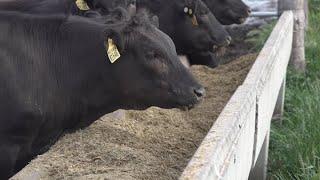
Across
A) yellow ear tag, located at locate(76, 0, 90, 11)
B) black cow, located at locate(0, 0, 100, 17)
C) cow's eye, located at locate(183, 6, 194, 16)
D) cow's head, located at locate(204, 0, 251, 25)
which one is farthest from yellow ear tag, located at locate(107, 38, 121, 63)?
cow's head, located at locate(204, 0, 251, 25)

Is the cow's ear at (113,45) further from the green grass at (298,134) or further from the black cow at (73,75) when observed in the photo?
the green grass at (298,134)

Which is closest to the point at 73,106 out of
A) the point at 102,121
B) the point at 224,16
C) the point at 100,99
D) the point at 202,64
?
the point at 100,99

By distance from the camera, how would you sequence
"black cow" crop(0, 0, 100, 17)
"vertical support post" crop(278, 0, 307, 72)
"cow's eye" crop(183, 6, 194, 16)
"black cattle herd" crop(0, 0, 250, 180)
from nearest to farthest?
"black cattle herd" crop(0, 0, 250, 180)
"black cow" crop(0, 0, 100, 17)
"cow's eye" crop(183, 6, 194, 16)
"vertical support post" crop(278, 0, 307, 72)

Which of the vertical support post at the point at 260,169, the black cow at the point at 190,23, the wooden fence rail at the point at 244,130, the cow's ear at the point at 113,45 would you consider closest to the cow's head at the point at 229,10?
the black cow at the point at 190,23

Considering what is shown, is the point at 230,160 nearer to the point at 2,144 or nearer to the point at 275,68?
the point at 2,144

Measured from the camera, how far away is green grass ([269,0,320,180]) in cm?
549

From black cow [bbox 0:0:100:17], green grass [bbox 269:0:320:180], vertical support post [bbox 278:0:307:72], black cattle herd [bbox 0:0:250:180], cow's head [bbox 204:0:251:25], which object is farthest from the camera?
vertical support post [bbox 278:0:307:72]

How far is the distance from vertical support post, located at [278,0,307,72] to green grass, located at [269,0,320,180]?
0.12 metres

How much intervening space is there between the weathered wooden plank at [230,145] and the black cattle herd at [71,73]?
0.61 meters

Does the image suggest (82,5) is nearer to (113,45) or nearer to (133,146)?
(113,45)

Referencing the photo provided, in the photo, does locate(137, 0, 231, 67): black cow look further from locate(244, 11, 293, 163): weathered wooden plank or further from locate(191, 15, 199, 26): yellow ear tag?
locate(244, 11, 293, 163): weathered wooden plank

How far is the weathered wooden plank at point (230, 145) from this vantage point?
2.80m

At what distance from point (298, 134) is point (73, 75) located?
92.8 inches

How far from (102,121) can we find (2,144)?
1438mm
